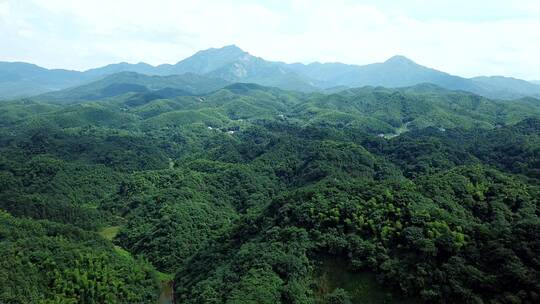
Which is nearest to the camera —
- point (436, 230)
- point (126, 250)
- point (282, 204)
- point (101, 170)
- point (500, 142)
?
point (436, 230)

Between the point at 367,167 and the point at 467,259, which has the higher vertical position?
the point at 467,259

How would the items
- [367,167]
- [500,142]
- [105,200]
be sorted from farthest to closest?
1. [500,142]
2. [367,167]
3. [105,200]

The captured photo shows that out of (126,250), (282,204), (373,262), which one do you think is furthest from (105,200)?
(373,262)

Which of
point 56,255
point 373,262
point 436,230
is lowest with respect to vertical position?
point 56,255

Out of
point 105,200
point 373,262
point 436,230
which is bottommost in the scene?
point 105,200

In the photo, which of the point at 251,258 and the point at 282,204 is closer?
the point at 251,258

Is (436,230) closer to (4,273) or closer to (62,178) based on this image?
(4,273)

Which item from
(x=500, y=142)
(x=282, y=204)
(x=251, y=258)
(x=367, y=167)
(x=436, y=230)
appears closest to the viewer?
(x=436, y=230)

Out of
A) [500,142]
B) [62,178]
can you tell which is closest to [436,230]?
[62,178]

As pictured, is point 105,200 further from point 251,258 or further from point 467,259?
point 467,259
